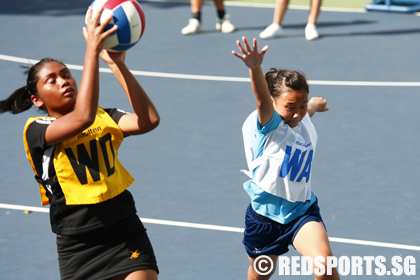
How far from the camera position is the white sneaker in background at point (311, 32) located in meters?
9.79

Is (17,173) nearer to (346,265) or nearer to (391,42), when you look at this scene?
(346,265)

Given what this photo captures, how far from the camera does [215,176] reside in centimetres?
579

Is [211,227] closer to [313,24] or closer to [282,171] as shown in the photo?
[282,171]

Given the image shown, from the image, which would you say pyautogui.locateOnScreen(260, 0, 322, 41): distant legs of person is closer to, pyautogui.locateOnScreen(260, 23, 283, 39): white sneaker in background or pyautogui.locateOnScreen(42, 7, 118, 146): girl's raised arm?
pyautogui.locateOnScreen(260, 23, 283, 39): white sneaker in background

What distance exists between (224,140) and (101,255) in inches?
136

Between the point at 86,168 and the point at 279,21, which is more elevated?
the point at 86,168

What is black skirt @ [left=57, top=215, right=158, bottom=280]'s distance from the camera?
320 cm

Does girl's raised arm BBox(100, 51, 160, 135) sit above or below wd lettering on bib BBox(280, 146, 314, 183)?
above

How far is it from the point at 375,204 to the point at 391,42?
5.10 metres

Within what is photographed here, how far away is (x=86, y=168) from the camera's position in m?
3.12

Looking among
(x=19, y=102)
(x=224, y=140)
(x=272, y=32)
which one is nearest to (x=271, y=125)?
(x=19, y=102)

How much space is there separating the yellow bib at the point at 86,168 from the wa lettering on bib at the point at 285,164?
0.96 metres

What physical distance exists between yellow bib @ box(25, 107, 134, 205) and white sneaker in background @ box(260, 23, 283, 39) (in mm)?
7051

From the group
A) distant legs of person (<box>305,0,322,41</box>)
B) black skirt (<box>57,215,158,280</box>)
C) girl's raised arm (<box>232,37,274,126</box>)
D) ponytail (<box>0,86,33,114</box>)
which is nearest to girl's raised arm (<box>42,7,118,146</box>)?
ponytail (<box>0,86,33,114</box>)
